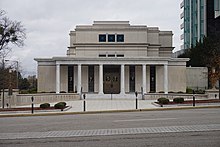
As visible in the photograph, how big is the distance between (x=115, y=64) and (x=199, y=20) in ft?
118

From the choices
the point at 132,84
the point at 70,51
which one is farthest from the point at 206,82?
the point at 70,51

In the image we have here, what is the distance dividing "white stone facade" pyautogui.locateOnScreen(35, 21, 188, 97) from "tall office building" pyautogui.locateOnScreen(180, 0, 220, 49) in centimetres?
1481

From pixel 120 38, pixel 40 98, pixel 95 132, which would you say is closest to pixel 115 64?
pixel 120 38

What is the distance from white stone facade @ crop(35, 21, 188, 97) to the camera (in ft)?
163

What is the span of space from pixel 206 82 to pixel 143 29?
44.0 feet

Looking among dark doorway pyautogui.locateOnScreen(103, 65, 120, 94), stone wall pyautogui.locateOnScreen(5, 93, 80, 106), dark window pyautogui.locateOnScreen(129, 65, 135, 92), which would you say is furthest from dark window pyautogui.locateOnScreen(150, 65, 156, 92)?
stone wall pyautogui.locateOnScreen(5, 93, 80, 106)

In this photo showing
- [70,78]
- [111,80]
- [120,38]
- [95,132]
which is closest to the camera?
[95,132]

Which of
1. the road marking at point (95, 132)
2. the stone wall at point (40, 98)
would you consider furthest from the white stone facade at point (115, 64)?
the road marking at point (95, 132)

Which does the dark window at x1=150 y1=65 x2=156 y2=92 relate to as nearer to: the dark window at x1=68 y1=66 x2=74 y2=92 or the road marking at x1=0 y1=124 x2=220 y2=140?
the dark window at x1=68 y1=66 x2=74 y2=92

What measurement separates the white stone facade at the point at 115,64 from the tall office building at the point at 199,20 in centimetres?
1481

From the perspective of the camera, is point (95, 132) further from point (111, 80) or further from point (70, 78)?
point (111, 80)

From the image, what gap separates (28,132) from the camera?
1252cm

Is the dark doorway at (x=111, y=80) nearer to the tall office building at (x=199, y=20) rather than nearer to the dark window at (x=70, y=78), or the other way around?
the dark window at (x=70, y=78)

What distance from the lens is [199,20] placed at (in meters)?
78.2
